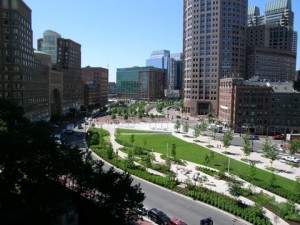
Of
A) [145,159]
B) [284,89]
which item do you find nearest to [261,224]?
[145,159]

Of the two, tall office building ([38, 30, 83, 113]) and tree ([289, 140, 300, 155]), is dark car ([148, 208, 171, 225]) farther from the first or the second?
tall office building ([38, 30, 83, 113])

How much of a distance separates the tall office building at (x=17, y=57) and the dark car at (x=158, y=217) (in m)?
77.0

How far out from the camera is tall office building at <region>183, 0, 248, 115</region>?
611 ft

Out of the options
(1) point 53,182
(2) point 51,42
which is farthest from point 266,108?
(2) point 51,42

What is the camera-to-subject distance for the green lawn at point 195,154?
6412cm

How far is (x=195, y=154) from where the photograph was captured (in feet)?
273

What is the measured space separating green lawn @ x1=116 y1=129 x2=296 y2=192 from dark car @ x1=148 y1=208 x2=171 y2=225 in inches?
1106

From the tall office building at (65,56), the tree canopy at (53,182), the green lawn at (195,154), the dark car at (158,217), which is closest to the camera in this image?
the tree canopy at (53,182)

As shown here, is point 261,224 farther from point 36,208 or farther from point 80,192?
point 36,208

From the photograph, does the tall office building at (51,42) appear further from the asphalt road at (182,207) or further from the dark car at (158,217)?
the dark car at (158,217)

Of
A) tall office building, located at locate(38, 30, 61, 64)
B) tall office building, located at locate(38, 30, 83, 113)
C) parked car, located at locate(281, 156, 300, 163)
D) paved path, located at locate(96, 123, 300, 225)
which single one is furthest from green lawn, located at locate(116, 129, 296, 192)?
tall office building, located at locate(38, 30, 61, 64)

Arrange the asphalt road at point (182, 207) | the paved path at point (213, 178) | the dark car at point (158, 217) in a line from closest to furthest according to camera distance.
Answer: the dark car at point (158, 217)
the asphalt road at point (182, 207)
the paved path at point (213, 178)

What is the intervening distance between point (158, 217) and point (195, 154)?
43.0 meters

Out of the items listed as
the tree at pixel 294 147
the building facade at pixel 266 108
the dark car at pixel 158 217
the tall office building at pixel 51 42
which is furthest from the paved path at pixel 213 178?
the tall office building at pixel 51 42
